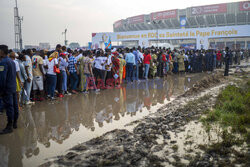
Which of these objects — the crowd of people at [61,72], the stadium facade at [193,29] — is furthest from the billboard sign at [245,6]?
the crowd of people at [61,72]

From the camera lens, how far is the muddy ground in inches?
119

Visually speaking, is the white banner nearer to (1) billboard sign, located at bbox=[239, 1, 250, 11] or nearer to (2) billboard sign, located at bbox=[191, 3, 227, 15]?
(1) billboard sign, located at bbox=[239, 1, 250, 11]

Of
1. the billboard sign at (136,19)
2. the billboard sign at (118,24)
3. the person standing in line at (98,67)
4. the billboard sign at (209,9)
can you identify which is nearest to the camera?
the person standing in line at (98,67)

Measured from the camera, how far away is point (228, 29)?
30.0 m

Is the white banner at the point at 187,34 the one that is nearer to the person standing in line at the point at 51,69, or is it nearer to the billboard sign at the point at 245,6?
the person standing in line at the point at 51,69

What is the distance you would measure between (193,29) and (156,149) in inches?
1217

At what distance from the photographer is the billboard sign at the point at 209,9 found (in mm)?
54444

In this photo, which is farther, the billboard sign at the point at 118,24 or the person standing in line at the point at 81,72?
the billboard sign at the point at 118,24

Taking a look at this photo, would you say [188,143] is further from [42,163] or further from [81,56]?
[81,56]

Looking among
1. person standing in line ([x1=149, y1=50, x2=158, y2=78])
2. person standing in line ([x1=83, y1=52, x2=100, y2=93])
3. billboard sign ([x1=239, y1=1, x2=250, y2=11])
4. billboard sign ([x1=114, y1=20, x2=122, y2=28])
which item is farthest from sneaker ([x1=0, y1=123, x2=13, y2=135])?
billboard sign ([x1=114, y1=20, x2=122, y2=28])

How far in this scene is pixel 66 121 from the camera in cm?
498

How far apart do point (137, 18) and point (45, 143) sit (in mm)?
71146

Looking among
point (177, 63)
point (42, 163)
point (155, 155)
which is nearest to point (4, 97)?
point (42, 163)

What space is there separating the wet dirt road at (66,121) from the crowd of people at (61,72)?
1.45 feet
